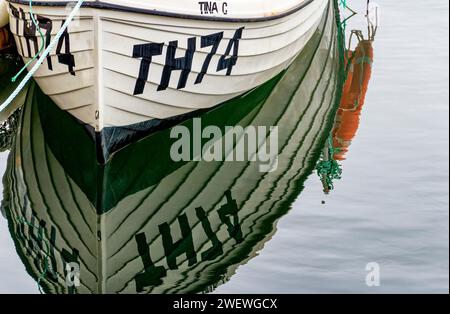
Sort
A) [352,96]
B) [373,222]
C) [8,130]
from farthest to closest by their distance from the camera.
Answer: [352,96] → [8,130] → [373,222]

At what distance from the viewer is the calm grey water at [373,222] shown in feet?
23.2

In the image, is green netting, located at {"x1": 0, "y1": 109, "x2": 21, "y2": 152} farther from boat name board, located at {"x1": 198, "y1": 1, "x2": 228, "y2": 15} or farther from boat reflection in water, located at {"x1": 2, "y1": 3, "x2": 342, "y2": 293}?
boat name board, located at {"x1": 198, "y1": 1, "x2": 228, "y2": 15}

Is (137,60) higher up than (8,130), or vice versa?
(137,60)

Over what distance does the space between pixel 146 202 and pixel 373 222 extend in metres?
1.98

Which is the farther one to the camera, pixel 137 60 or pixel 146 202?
pixel 137 60

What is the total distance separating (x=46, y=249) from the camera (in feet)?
25.3

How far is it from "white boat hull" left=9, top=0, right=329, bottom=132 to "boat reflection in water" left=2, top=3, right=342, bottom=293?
17.1 inches

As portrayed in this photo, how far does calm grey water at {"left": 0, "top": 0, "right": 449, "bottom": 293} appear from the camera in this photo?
23.2ft

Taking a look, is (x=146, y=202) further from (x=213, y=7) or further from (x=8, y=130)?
(x=8, y=130)

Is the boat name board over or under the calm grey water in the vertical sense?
over

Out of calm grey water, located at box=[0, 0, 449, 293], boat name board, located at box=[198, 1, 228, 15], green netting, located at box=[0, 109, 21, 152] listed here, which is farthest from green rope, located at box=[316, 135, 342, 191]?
green netting, located at box=[0, 109, 21, 152]

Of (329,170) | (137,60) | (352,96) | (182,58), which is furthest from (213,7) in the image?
(352,96)

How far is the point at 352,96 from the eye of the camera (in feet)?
37.9
